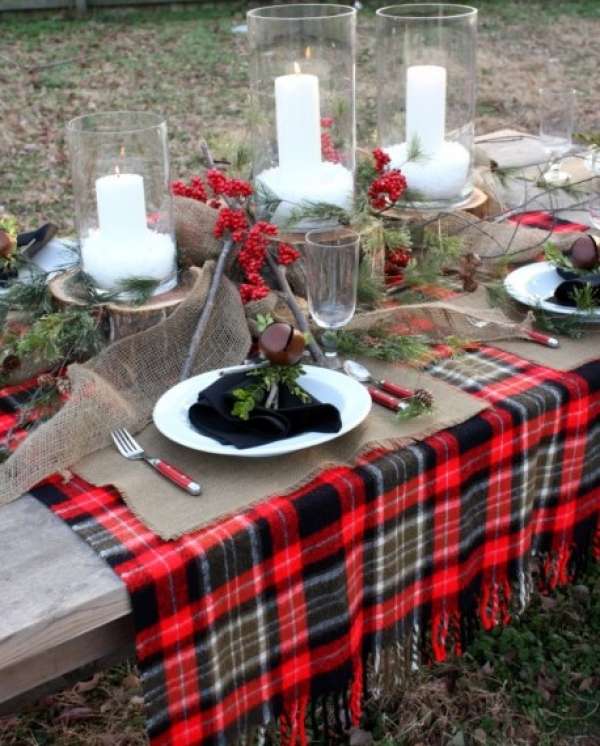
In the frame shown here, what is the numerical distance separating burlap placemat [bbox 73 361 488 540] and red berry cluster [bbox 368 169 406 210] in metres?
0.49

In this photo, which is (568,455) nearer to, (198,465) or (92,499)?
(198,465)

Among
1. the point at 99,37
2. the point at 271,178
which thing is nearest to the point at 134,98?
the point at 99,37

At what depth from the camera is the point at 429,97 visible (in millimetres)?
1961

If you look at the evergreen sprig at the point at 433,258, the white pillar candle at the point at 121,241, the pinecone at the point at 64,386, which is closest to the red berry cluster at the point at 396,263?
the evergreen sprig at the point at 433,258

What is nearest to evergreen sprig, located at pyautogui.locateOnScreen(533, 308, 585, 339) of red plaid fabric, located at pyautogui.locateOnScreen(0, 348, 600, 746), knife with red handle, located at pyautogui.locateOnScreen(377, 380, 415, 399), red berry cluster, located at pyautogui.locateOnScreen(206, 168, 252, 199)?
red plaid fabric, located at pyautogui.locateOnScreen(0, 348, 600, 746)

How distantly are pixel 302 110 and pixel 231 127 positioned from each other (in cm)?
430

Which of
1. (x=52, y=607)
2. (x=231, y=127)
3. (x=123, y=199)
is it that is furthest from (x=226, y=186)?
(x=231, y=127)

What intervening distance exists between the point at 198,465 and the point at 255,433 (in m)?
0.08

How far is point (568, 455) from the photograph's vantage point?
5.37 ft

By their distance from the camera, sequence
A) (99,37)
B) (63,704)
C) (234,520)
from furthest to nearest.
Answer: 1. (99,37)
2. (63,704)
3. (234,520)

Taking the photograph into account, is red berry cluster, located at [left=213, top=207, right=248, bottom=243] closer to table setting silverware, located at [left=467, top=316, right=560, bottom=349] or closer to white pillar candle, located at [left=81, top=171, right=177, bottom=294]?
white pillar candle, located at [left=81, top=171, right=177, bottom=294]

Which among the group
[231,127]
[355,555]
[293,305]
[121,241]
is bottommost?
Result: [231,127]

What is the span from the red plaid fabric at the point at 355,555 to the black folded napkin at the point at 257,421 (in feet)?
0.23

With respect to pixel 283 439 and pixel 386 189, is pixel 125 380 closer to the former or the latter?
pixel 283 439
